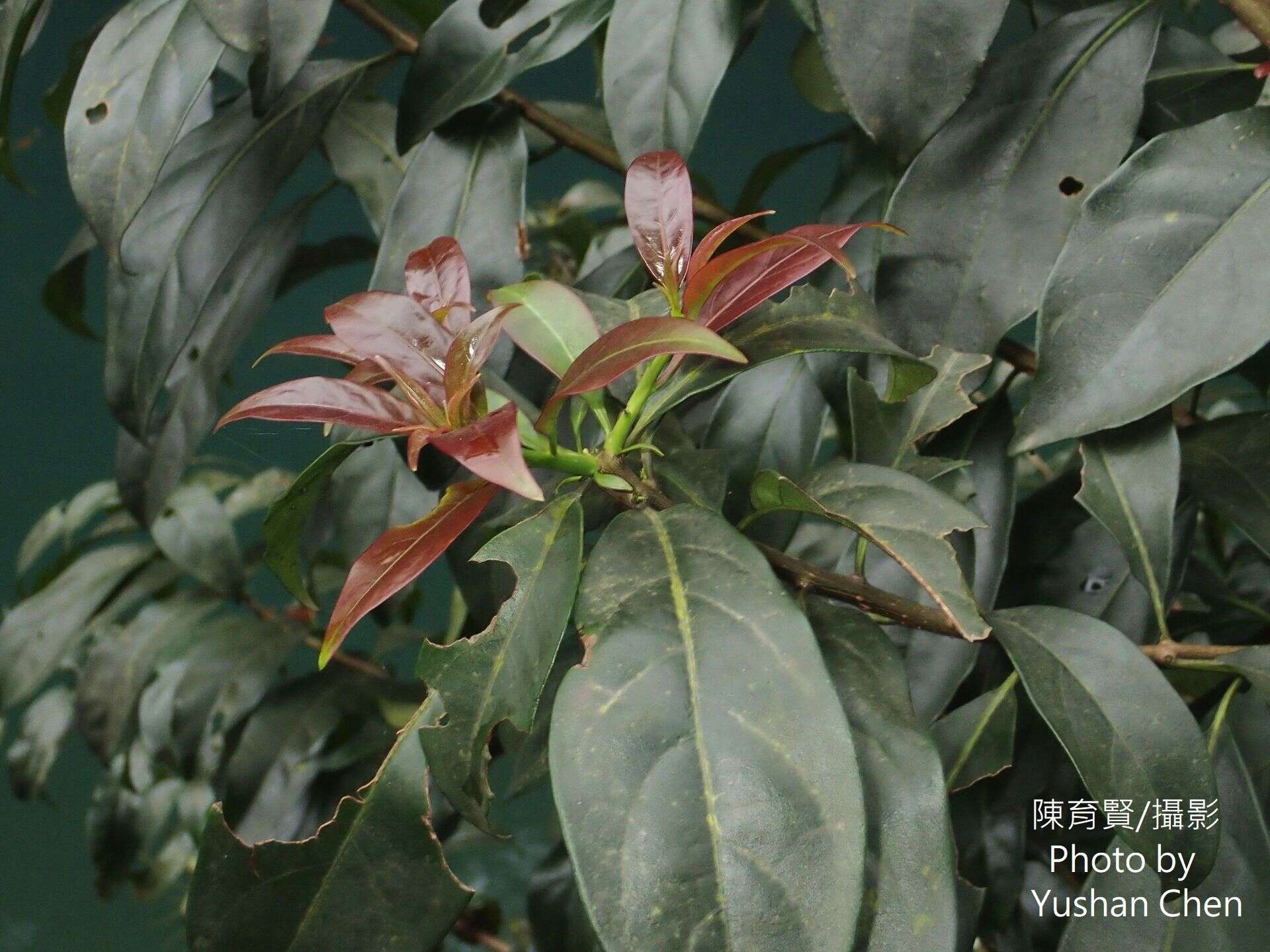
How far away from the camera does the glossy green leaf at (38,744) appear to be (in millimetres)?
1258

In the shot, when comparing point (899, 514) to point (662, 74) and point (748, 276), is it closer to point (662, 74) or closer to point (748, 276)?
point (748, 276)

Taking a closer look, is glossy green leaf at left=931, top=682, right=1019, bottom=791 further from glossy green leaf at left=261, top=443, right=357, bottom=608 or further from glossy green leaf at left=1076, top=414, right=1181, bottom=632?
glossy green leaf at left=261, top=443, right=357, bottom=608

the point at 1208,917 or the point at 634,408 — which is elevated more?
the point at 634,408

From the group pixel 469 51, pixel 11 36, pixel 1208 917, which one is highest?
pixel 11 36

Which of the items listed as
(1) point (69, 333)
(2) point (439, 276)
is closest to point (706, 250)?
(2) point (439, 276)

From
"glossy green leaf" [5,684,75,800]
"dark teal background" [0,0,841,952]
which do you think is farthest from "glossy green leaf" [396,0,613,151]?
"dark teal background" [0,0,841,952]

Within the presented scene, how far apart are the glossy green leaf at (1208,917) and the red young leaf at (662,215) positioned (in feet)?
1.16

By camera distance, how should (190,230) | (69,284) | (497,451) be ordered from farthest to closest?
(69,284), (190,230), (497,451)

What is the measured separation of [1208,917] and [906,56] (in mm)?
438

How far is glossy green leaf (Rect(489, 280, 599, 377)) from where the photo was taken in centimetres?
46

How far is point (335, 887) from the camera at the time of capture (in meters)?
0.45

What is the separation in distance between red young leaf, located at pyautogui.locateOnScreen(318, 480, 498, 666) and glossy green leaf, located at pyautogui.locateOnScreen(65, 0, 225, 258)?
0.31 meters

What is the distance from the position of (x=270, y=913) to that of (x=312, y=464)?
0.19 m

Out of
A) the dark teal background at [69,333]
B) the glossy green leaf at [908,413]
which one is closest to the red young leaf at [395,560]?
the glossy green leaf at [908,413]
